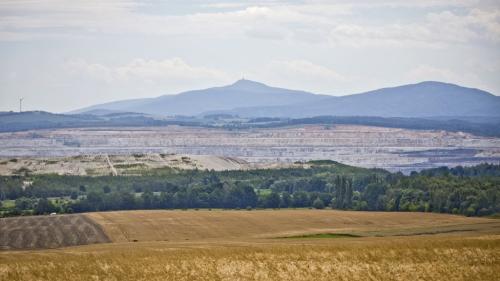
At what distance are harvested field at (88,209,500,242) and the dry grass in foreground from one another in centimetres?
2643

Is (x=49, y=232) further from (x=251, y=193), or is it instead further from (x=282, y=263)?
(x=251, y=193)

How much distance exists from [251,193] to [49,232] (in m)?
54.4

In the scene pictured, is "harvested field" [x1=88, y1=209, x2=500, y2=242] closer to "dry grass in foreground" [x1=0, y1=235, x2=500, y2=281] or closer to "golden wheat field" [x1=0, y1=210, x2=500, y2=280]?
"golden wheat field" [x1=0, y1=210, x2=500, y2=280]

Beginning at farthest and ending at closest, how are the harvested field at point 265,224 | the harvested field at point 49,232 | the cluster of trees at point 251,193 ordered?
the cluster of trees at point 251,193 → the harvested field at point 265,224 → the harvested field at point 49,232

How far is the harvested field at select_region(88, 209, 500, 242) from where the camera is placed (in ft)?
297

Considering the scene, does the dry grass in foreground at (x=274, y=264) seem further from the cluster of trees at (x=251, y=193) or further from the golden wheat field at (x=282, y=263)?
the cluster of trees at (x=251, y=193)

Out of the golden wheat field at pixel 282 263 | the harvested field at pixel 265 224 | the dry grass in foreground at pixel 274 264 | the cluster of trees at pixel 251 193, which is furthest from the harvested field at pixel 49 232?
the dry grass in foreground at pixel 274 264

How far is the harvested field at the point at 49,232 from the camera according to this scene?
85.4 metres

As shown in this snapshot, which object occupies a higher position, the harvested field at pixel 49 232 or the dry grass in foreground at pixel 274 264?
the dry grass in foreground at pixel 274 264

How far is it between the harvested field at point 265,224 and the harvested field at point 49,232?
1527 mm

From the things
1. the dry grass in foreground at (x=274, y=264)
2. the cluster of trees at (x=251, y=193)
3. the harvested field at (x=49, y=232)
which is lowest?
the cluster of trees at (x=251, y=193)

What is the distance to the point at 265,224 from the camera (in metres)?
103

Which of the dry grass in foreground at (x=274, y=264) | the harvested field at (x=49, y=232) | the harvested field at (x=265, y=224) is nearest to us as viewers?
the dry grass in foreground at (x=274, y=264)

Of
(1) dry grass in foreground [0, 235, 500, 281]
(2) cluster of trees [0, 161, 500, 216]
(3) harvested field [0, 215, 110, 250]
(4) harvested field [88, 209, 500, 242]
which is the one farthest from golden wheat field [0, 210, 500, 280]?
(2) cluster of trees [0, 161, 500, 216]
